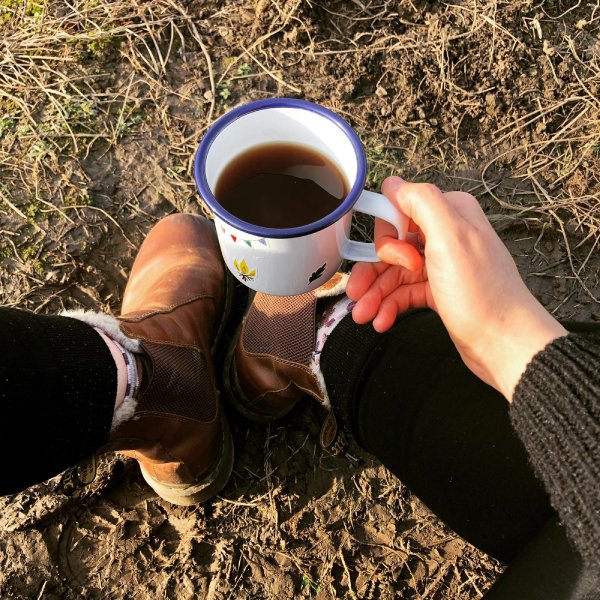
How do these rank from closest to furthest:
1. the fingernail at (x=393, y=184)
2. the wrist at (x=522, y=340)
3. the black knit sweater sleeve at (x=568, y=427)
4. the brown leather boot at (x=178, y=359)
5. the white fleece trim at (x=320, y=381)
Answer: the black knit sweater sleeve at (x=568, y=427) < the wrist at (x=522, y=340) < the fingernail at (x=393, y=184) < the brown leather boot at (x=178, y=359) < the white fleece trim at (x=320, y=381)

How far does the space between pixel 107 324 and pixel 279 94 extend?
47.7 inches

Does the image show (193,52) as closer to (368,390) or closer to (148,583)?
(368,390)

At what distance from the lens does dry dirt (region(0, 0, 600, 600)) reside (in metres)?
2.13

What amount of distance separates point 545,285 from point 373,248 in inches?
47.3

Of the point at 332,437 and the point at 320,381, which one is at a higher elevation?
the point at 320,381

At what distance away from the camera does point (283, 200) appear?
4.15 feet

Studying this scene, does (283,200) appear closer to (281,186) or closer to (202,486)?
(281,186)

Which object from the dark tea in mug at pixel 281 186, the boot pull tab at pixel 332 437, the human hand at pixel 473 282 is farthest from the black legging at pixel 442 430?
the dark tea in mug at pixel 281 186

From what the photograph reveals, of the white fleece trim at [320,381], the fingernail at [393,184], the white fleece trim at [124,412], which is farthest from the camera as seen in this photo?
the white fleece trim at [320,381]

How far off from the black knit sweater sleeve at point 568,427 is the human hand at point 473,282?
7cm

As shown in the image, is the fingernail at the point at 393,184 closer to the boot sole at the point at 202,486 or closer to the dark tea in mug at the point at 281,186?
the dark tea in mug at the point at 281,186

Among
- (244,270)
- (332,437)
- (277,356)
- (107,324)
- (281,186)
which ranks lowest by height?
(332,437)

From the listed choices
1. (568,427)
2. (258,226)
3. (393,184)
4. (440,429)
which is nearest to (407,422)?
(440,429)

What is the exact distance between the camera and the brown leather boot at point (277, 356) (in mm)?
1831
